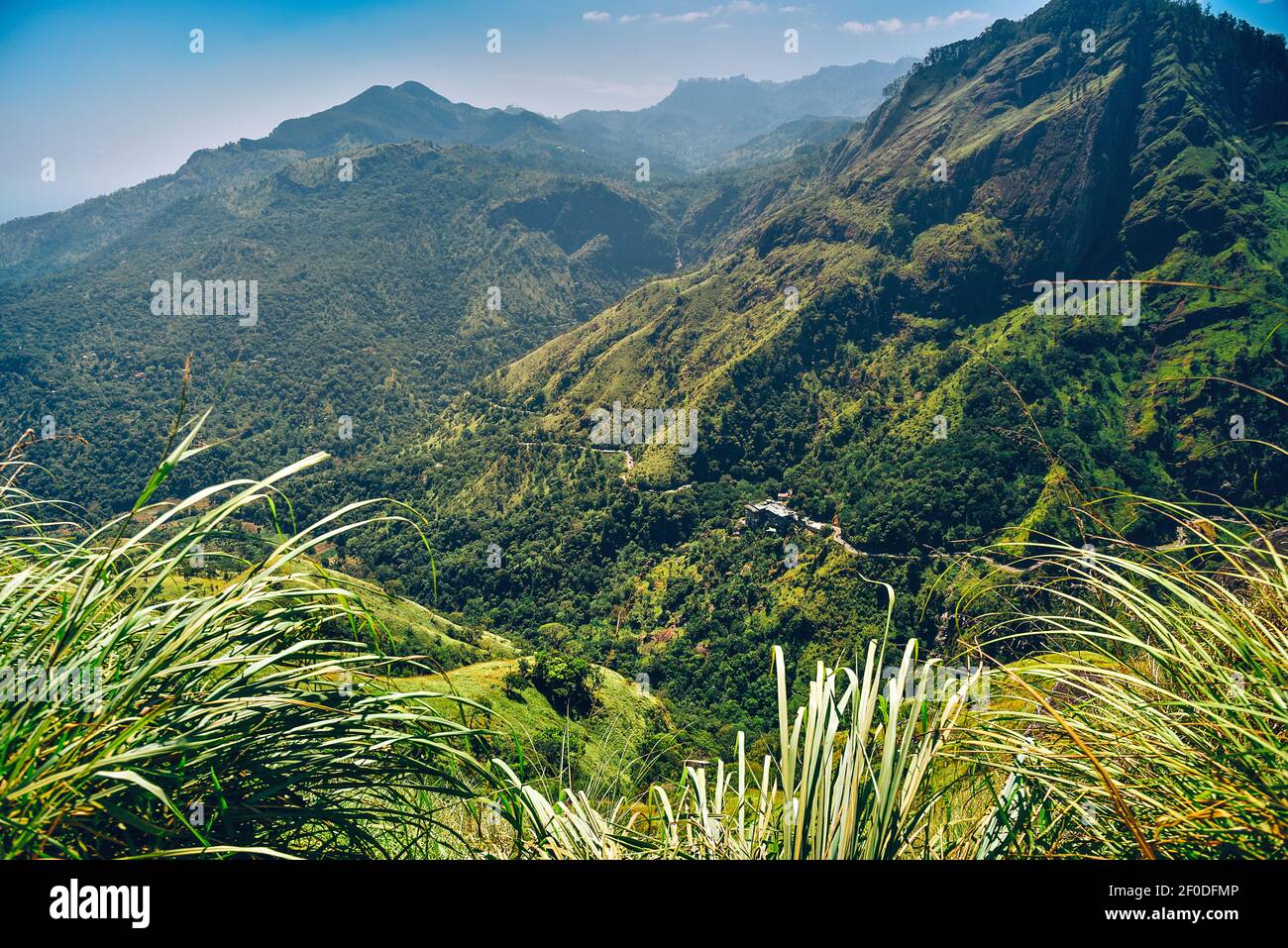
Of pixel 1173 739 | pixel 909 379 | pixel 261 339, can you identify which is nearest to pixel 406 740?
pixel 1173 739

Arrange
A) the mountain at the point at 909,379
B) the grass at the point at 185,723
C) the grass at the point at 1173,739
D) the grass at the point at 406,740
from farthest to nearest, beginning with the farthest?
the mountain at the point at 909,379 < the grass at the point at 1173,739 < the grass at the point at 406,740 < the grass at the point at 185,723

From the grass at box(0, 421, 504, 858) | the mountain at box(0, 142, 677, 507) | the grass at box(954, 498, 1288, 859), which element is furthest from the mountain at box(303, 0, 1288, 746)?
the grass at box(0, 421, 504, 858)

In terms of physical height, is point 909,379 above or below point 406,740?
above

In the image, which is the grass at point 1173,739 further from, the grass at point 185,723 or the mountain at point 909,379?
the mountain at point 909,379

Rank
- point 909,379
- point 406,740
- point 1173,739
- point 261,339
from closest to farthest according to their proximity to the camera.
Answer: point 406,740
point 1173,739
point 909,379
point 261,339

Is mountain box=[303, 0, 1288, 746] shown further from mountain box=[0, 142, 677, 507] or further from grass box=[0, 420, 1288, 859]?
grass box=[0, 420, 1288, 859]

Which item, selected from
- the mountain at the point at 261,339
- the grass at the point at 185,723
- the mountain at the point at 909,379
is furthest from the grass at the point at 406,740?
the mountain at the point at 261,339

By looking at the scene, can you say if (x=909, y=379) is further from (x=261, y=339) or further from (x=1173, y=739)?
(x=261, y=339)

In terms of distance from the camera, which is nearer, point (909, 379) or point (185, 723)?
point (185, 723)

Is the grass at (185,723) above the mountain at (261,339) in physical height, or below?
below
